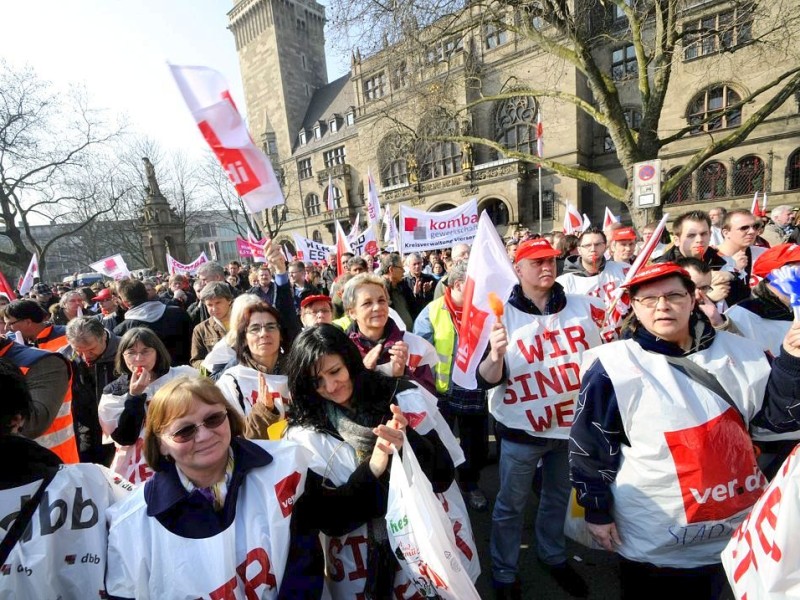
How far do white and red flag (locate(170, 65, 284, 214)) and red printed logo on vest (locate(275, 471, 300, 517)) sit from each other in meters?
1.50

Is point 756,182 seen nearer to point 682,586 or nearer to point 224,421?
point 682,586

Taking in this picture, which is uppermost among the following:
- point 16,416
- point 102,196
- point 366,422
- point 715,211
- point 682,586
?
point 102,196

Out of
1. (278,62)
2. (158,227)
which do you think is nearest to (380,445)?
(158,227)

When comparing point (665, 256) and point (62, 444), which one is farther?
Result: point (665, 256)

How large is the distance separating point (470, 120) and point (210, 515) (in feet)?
76.6

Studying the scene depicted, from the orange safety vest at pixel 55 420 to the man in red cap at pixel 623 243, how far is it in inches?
200

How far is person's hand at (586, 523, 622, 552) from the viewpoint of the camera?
1.73m

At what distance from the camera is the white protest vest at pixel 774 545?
1.02 meters

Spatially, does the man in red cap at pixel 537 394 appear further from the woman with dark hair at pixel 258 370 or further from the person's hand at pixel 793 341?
the woman with dark hair at pixel 258 370

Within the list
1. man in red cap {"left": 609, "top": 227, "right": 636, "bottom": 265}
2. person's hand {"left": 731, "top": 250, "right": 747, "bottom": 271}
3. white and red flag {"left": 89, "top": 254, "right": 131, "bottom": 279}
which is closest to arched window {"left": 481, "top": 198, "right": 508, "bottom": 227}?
white and red flag {"left": 89, "top": 254, "right": 131, "bottom": 279}

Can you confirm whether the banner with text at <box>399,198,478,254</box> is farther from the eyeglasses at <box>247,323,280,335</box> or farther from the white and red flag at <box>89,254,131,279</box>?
the white and red flag at <box>89,254,131,279</box>

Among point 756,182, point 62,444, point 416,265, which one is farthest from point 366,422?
point 756,182

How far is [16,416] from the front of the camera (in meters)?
1.53

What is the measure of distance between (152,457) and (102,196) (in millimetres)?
34942
